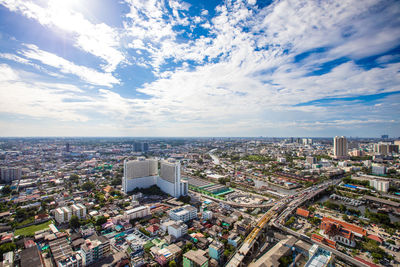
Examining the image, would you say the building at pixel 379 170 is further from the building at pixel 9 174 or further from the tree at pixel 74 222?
the building at pixel 9 174

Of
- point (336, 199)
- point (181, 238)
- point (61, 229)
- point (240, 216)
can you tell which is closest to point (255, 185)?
point (336, 199)

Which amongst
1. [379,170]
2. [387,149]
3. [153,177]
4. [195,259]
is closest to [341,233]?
[195,259]

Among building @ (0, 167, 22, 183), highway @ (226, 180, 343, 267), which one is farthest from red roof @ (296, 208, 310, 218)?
building @ (0, 167, 22, 183)

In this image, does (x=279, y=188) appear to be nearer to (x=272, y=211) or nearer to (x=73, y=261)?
(x=272, y=211)

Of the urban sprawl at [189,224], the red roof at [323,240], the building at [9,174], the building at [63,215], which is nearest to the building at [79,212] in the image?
the urban sprawl at [189,224]

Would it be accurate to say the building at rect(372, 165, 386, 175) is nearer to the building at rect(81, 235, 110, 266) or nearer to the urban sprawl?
the urban sprawl

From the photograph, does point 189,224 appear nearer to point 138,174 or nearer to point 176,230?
point 176,230
